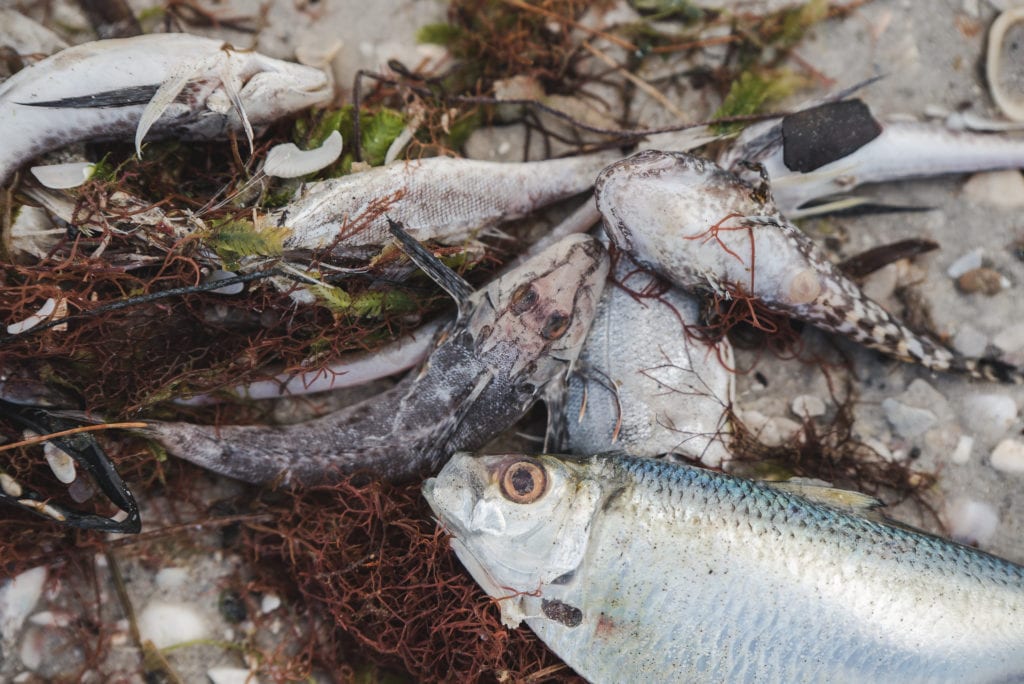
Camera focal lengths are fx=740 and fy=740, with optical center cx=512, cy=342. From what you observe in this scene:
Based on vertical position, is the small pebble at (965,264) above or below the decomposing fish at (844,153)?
below

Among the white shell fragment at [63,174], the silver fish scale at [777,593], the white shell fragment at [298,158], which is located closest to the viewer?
the silver fish scale at [777,593]

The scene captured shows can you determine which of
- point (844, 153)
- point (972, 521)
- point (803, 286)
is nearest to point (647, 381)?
point (803, 286)

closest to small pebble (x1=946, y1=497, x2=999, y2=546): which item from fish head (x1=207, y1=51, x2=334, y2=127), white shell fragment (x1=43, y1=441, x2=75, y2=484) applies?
fish head (x1=207, y1=51, x2=334, y2=127)

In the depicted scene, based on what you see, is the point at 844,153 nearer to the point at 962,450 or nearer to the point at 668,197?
the point at 668,197

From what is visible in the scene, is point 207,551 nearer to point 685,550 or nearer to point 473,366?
point 473,366

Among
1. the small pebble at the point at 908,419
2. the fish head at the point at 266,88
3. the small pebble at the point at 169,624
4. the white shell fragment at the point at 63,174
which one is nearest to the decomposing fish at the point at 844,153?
the small pebble at the point at 908,419

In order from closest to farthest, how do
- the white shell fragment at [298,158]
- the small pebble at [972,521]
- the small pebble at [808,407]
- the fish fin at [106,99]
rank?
the fish fin at [106,99]
the white shell fragment at [298,158]
the small pebble at [972,521]
the small pebble at [808,407]

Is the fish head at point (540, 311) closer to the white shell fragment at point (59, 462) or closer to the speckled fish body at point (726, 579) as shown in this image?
the speckled fish body at point (726, 579)
